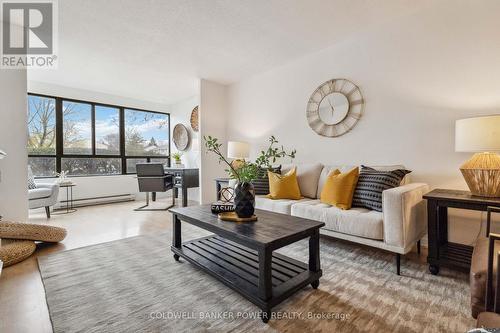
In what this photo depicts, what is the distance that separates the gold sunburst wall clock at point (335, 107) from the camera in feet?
9.41

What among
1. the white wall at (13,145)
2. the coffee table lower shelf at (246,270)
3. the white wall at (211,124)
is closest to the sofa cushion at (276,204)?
the coffee table lower shelf at (246,270)

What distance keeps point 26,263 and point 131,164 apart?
3557 millimetres

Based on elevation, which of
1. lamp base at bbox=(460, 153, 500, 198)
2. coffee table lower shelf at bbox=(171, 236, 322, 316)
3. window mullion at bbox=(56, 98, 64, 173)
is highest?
window mullion at bbox=(56, 98, 64, 173)

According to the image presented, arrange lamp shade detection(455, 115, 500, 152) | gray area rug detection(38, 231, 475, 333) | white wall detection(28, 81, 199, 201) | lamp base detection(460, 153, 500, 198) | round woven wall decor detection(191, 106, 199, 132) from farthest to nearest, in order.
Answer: round woven wall decor detection(191, 106, 199, 132)
white wall detection(28, 81, 199, 201)
lamp base detection(460, 153, 500, 198)
lamp shade detection(455, 115, 500, 152)
gray area rug detection(38, 231, 475, 333)

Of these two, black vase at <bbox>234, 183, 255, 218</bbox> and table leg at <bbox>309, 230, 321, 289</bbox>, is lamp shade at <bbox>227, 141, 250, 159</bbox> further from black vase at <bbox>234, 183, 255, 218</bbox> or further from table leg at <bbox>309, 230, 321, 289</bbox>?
table leg at <bbox>309, 230, 321, 289</bbox>

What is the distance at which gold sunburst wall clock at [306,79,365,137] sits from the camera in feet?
9.41

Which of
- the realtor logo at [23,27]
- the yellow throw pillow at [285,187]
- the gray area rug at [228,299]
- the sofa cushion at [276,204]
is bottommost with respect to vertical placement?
the gray area rug at [228,299]

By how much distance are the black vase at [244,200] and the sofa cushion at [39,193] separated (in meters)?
3.29

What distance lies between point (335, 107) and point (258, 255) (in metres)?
2.27

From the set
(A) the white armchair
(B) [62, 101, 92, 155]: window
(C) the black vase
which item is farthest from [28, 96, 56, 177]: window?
(C) the black vase

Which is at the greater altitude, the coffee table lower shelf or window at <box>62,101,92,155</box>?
window at <box>62,101,92,155</box>

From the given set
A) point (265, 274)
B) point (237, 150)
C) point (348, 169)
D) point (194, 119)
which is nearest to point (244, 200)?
point (265, 274)

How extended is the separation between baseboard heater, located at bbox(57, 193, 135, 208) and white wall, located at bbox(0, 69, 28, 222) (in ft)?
6.74

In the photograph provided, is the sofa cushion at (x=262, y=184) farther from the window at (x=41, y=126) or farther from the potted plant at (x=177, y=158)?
the window at (x=41, y=126)
